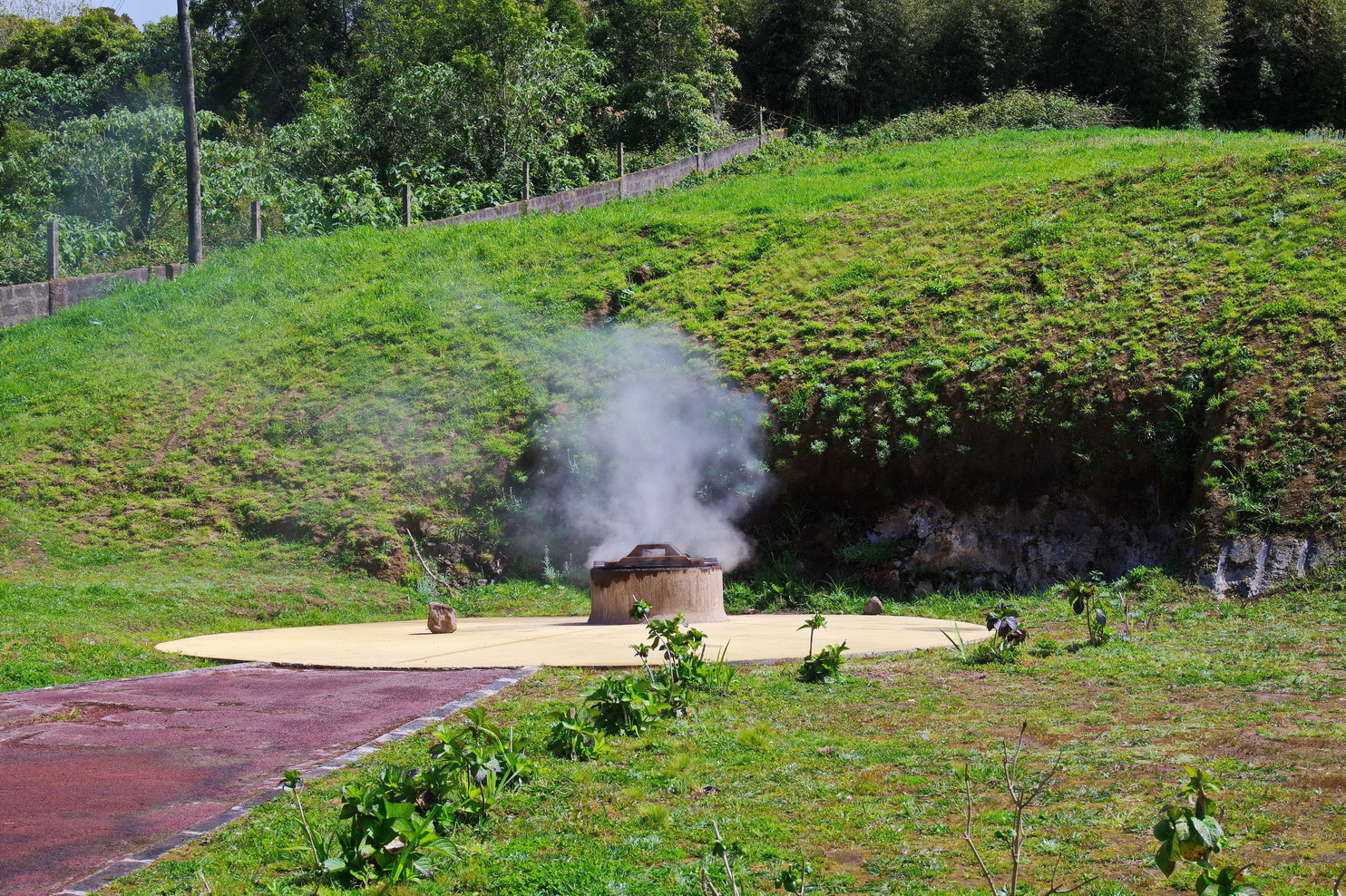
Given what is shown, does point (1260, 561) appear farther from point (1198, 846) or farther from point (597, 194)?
point (597, 194)

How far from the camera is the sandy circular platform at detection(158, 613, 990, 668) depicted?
24.2ft

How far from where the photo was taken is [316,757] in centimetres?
473

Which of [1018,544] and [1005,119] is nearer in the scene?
[1018,544]

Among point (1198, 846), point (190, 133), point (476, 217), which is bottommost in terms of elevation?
point (1198, 846)

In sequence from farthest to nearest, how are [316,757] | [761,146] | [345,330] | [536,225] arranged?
[761,146] → [536,225] → [345,330] → [316,757]

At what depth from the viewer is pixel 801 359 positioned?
1308cm

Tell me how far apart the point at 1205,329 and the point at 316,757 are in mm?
9633

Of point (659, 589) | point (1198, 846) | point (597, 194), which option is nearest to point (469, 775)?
point (1198, 846)

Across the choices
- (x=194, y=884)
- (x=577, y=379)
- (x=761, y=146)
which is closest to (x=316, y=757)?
(x=194, y=884)

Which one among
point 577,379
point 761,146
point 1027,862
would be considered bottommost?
point 1027,862

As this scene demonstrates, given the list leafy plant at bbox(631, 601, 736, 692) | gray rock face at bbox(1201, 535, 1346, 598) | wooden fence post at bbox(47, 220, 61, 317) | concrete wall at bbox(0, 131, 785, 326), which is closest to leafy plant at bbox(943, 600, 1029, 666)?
leafy plant at bbox(631, 601, 736, 692)

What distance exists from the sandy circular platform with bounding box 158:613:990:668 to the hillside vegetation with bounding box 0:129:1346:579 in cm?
246

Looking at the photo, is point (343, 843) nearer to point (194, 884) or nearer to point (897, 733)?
point (194, 884)

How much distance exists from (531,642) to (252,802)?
437 cm
